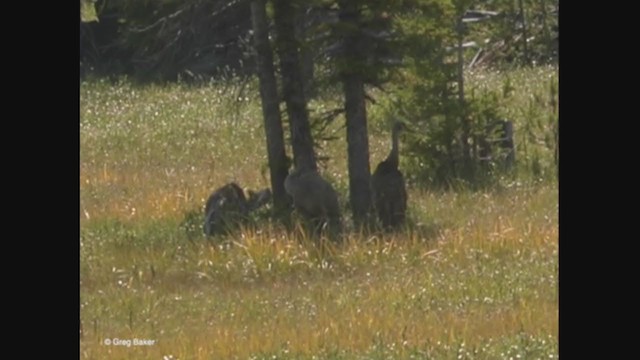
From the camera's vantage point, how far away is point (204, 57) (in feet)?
140

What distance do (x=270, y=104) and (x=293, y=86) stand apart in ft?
1.44

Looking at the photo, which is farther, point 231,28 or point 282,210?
point 231,28

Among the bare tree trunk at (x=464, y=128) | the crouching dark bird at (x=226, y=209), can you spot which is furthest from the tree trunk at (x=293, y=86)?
the bare tree trunk at (x=464, y=128)

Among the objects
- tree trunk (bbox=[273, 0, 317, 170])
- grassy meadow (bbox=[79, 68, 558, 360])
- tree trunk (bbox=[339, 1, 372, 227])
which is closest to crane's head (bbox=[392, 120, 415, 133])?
tree trunk (bbox=[339, 1, 372, 227])

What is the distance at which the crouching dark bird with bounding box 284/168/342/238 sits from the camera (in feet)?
56.6

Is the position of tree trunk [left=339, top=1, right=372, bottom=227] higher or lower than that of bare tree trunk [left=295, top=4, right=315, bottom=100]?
lower

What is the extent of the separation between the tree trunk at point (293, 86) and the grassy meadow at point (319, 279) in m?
1.42

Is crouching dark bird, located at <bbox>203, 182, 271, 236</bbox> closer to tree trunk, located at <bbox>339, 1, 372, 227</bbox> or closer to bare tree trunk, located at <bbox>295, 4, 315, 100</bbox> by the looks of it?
tree trunk, located at <bbox>339, 1, 372, 227</bbox>

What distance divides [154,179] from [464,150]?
4636 mm

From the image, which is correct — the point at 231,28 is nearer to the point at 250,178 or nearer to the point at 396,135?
the point at 250,178

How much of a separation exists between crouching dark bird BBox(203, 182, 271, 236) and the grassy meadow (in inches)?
9.5
